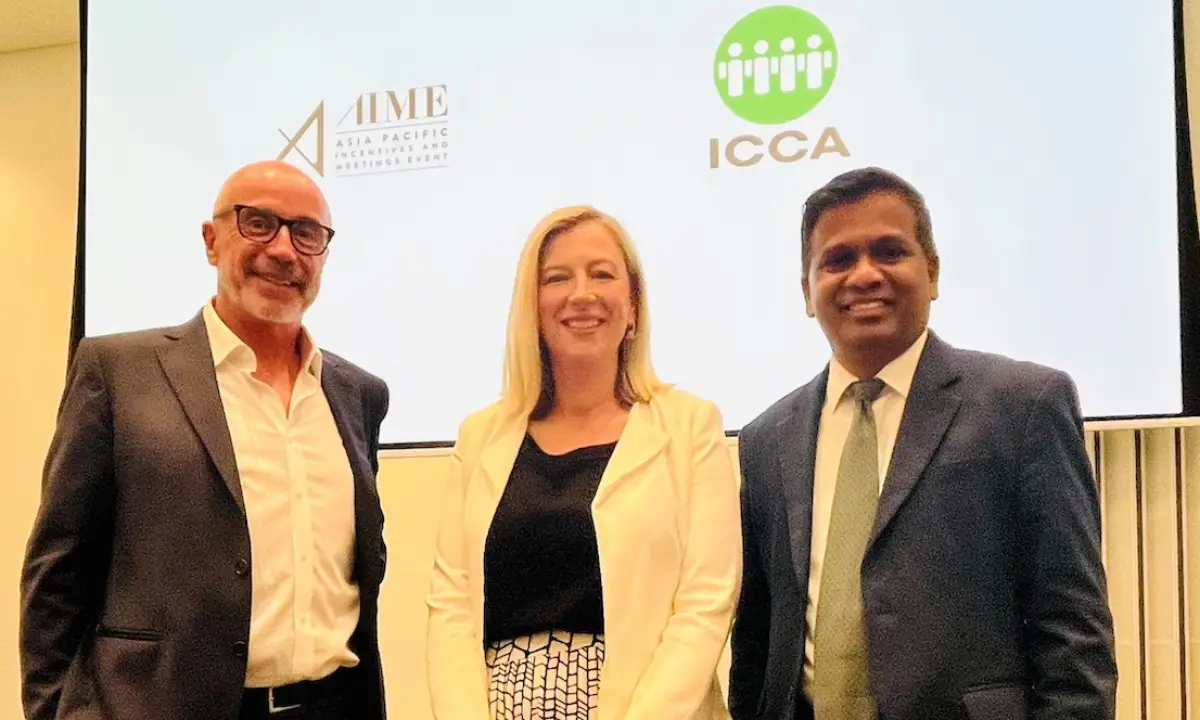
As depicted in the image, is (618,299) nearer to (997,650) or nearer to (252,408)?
(252,408)

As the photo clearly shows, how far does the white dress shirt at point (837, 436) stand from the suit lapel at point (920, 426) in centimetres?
3

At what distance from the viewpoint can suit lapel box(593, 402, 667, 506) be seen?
5.98ft

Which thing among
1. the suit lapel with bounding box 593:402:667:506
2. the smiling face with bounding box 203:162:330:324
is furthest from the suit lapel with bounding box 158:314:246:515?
the suit lapel with bounding box 593:402:667:506

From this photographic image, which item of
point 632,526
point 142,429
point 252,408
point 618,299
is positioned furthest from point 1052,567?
point 142,429

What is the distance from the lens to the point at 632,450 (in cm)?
186

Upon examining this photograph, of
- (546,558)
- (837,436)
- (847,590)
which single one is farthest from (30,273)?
(847,590)

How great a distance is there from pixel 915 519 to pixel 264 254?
1.27 meters

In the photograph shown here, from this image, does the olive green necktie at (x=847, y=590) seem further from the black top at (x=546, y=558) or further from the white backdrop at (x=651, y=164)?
the white backdrop at (x=651, y=164)

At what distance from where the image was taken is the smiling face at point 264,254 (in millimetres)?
2035

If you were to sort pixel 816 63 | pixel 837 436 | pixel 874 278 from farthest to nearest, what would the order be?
pixel 816 63 → pixel 837 436 → pixel 874 278

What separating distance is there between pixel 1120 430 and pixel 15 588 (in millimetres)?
3849

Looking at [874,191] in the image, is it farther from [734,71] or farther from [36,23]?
[36,23]

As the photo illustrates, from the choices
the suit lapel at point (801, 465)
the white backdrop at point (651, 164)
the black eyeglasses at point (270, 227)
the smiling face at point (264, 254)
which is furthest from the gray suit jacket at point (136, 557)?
the white backdrop at point (651, 164)

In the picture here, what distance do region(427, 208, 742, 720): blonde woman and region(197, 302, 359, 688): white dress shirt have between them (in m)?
0.22
